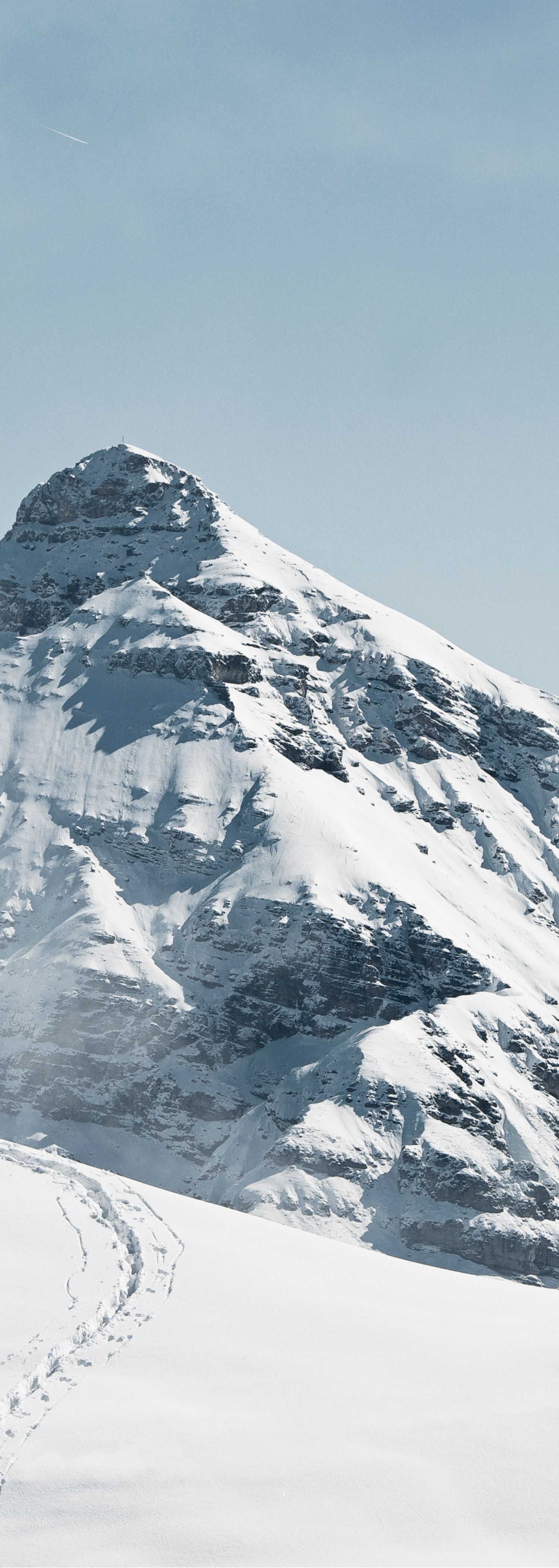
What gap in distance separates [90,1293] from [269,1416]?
7907 mm

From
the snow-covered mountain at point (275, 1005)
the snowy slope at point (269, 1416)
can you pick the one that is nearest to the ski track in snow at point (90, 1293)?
the snowy slope at point (269, 1416)

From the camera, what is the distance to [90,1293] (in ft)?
81.0

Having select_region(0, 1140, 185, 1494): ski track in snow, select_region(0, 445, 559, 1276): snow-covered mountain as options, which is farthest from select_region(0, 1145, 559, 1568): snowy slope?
select_region(0, 445, 559, 1276): snow-covered mountain

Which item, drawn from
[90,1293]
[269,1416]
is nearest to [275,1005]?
[90,1293]

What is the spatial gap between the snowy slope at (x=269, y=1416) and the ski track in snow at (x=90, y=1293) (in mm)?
70

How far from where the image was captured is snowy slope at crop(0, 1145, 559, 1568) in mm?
14195

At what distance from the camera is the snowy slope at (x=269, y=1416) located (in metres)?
14.2

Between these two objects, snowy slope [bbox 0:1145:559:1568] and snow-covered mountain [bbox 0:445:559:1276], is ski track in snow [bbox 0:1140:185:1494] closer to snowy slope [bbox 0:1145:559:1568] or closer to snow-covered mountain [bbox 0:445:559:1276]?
snowy slope [bbox 0:1145:559:1568]

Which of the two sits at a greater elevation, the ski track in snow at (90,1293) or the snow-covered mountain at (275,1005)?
the ski track in snow at (90,1293)

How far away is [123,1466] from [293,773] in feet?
589

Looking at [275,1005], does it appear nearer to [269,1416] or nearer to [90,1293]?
[90,1293]

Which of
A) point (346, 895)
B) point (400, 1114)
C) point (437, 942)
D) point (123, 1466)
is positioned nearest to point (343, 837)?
point (346, 895)

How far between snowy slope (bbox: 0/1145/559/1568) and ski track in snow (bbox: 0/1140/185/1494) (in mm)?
70

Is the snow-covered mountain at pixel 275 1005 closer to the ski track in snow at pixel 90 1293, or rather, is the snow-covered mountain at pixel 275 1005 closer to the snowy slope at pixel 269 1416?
the ski track in snow at pixel 90 1293
